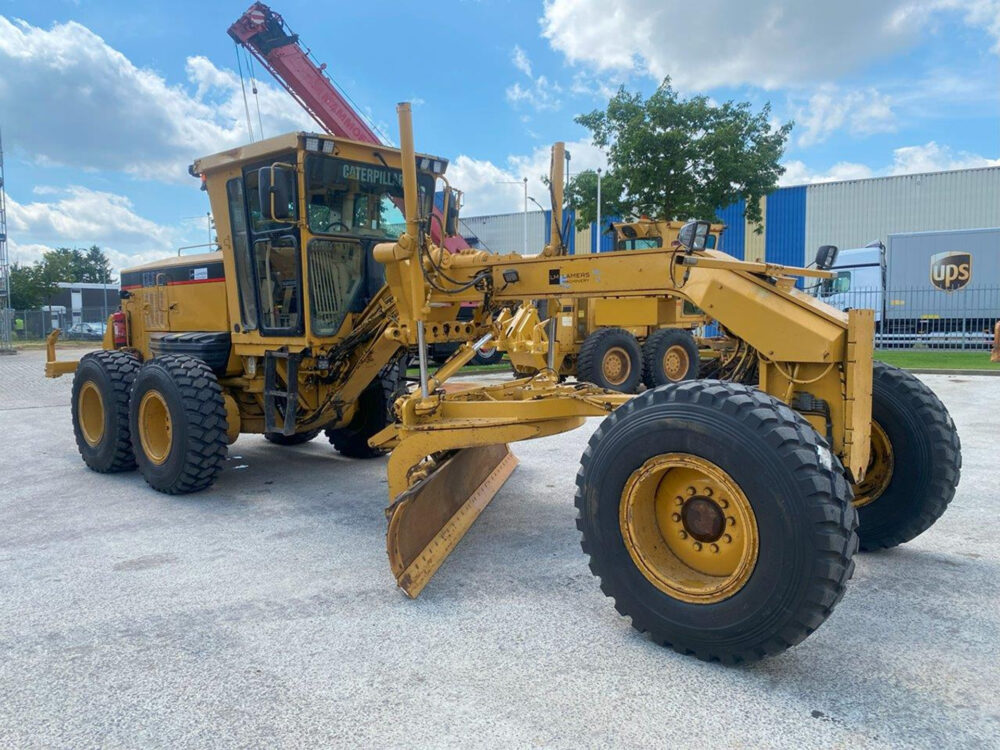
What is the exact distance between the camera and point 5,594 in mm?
3791

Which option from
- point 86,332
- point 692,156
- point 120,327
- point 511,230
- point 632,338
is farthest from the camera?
point 511,230

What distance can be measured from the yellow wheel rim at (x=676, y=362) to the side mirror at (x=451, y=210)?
20.1 feet

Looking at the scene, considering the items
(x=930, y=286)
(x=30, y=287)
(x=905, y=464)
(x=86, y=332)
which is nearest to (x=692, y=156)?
(x=930, y=286)

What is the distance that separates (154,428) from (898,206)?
31370 millimetres

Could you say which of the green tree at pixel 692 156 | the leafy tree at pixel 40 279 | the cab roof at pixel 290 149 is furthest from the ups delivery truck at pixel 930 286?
the leafy tree at pixel 40 279

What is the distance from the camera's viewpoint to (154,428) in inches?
243

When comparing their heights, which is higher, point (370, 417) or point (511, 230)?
point (511, 230)

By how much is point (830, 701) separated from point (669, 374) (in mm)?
9308

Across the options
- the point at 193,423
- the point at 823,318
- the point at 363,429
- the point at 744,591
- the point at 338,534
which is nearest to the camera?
the point at 744,591

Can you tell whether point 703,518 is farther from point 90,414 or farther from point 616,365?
point 616,365

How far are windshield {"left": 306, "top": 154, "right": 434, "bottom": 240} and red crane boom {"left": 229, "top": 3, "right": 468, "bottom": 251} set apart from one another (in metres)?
15.2

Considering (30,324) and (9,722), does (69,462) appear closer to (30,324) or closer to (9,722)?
(9,722)

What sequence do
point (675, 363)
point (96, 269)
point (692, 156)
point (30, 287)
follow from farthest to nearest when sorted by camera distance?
point (96, 269)
point (30, 287)
point (692, 156)
point (675, 363)

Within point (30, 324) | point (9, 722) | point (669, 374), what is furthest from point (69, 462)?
point (30, 324)
